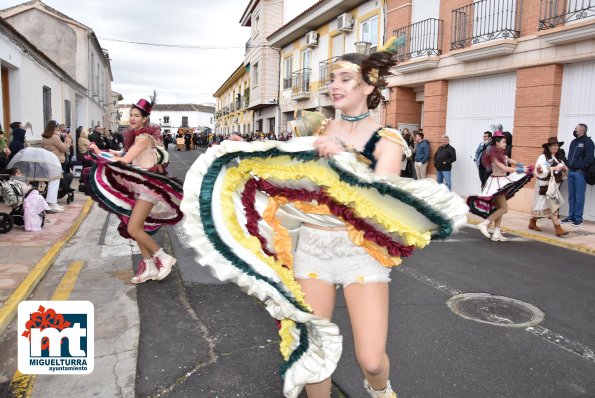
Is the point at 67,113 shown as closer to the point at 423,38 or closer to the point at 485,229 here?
the point at 423,38

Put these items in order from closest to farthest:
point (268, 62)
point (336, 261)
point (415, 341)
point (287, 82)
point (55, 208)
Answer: point (336, 261), point (415, 341), point (55, 208), point (287, 82), point (268, 62)

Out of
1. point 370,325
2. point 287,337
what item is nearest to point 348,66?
point 370,325

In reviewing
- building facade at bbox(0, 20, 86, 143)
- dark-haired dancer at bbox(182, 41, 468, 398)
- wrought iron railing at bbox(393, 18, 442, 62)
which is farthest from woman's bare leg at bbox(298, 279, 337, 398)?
wrought iron railing at bbox(393, 18, 442, 62)

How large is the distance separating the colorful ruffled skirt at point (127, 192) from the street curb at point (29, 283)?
3.38 feet

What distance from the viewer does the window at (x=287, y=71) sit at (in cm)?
2758

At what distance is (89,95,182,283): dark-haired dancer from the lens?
193 inches

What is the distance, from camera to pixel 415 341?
389 cm

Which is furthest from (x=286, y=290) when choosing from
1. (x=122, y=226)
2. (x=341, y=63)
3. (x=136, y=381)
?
(x=122, y=226)

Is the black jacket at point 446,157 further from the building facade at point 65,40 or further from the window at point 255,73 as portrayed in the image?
the window at point 255,73

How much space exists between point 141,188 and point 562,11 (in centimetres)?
1052

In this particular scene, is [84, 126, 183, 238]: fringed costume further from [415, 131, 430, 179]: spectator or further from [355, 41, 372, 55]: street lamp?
Answer: [415, 131, 430, 179]: spectator

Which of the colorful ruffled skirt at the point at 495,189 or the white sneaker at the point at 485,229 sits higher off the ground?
the colorful ruffled skirt at the point at 495,189

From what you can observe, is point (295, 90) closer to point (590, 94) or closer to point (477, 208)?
point (590, 94)

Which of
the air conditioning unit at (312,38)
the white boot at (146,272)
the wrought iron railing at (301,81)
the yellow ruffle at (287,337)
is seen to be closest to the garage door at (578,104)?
the white boot at (146,272)
